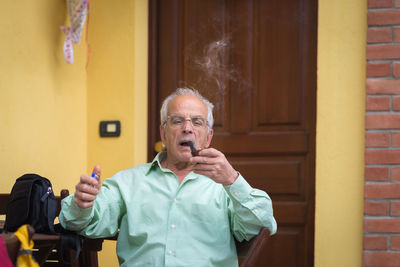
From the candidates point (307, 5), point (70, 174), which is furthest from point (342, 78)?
point (70, 174)

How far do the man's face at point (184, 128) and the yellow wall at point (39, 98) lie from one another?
3.10 feet

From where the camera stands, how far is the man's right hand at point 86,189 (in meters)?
1.58

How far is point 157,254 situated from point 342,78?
5.58 feet

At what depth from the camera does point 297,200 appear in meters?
3.09

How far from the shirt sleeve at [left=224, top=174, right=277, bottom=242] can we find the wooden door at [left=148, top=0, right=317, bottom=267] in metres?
1.39

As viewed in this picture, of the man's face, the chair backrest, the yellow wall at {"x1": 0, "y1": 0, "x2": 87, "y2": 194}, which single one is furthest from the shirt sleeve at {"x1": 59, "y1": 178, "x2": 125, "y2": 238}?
the yellow wall at {"x1": 0, "y1": 0, "x2": 87, "y2": 194}

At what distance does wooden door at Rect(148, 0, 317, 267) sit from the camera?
10.1ft

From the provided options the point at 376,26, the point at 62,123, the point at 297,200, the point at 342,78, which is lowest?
the point at 297,200

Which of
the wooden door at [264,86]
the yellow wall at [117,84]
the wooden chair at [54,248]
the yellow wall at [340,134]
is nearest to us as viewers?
the wooden chair at [54,248]

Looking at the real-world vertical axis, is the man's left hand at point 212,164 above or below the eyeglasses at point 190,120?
below

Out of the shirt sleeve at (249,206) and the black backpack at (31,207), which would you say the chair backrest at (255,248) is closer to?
the shirt sleeve at (249,206)

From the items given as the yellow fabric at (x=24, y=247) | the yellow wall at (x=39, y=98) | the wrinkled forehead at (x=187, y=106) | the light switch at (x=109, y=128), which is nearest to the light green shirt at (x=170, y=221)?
the wrinkled forehead at (x=187, y=106)

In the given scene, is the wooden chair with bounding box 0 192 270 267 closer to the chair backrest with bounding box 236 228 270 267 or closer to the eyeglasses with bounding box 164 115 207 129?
the chair backrest with bounding box 236 228 270 267

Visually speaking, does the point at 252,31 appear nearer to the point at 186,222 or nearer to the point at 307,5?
the point at 307,5
